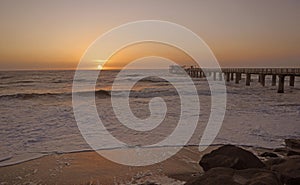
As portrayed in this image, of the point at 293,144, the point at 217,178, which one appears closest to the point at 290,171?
the point at 217,178

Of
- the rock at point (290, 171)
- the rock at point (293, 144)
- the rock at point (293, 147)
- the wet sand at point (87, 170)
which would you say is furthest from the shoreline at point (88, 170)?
the rock at point (293, 144)

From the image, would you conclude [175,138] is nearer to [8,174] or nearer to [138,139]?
[138,139]

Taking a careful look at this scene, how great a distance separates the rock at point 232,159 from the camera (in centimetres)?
564

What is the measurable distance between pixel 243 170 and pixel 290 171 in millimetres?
971

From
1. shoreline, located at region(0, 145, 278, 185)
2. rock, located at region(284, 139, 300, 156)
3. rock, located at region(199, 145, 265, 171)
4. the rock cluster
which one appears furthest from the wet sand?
rock, located at region(284, 139, 300, 156)

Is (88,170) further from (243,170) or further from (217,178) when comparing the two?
(243,170)

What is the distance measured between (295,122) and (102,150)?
29.5ft

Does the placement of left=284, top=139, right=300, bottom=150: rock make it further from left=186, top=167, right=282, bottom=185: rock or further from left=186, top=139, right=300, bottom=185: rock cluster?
left=186, top=167, right=282, bottom=185: rock

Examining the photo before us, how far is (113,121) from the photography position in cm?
1349

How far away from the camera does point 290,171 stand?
5.08 m

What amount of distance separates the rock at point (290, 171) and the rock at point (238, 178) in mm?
695

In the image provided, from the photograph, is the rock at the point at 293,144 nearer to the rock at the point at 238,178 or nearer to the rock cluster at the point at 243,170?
the rock cluster at the point at 243,170

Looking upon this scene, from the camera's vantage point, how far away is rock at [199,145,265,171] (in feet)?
18.5

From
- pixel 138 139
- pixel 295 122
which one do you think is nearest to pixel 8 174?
pixel 138 139
